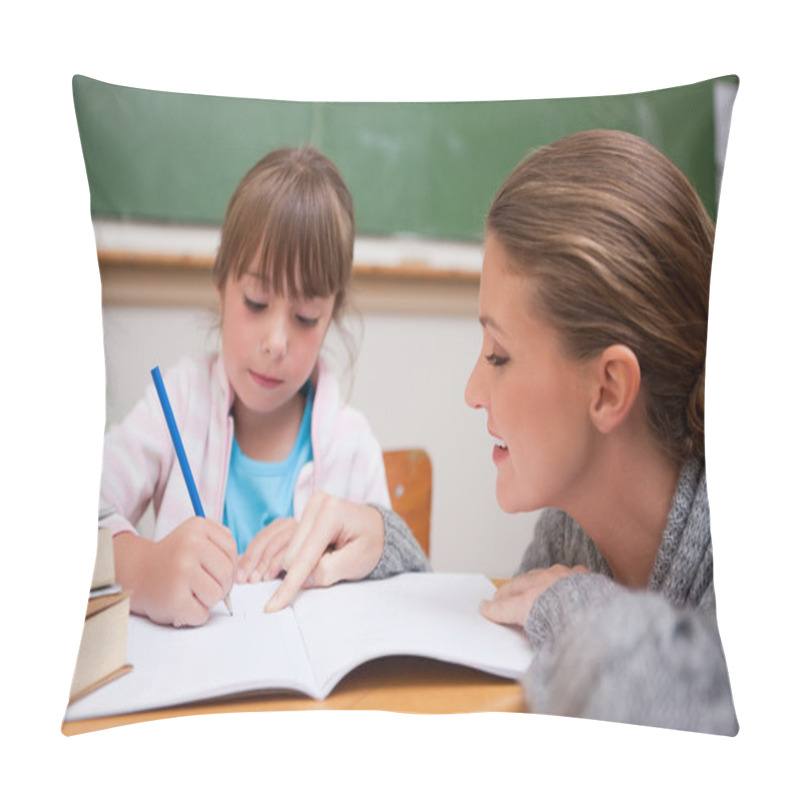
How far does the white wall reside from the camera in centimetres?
125

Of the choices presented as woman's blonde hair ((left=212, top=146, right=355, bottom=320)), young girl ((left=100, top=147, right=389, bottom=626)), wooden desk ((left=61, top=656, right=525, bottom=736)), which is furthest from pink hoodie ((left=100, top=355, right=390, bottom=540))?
wooden desk ((left=61, top=656, right=525, bottom=736))

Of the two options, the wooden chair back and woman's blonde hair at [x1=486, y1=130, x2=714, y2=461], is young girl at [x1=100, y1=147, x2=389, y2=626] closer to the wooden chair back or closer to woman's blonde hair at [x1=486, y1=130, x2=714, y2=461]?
the wooden chair back

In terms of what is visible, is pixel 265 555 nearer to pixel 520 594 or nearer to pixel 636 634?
pixel 520 594

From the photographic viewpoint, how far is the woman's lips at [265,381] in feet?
4.16

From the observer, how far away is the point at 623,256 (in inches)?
45.7

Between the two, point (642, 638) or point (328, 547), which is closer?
point (642, 638)

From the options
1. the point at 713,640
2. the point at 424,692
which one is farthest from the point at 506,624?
the point at 713,640

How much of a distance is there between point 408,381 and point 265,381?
0.18 m

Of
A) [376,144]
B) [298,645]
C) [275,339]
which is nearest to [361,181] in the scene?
[376,144]

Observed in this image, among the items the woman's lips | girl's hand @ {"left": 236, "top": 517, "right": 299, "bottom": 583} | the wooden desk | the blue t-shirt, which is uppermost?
the woman's lips

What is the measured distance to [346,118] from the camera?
4.08 feet

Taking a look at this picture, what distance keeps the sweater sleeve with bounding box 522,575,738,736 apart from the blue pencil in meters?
0.43

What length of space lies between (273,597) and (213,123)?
569 millimetres

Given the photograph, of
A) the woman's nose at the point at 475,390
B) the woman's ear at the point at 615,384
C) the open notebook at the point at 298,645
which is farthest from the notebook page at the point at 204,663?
the woman's ear at the point at 615,384
